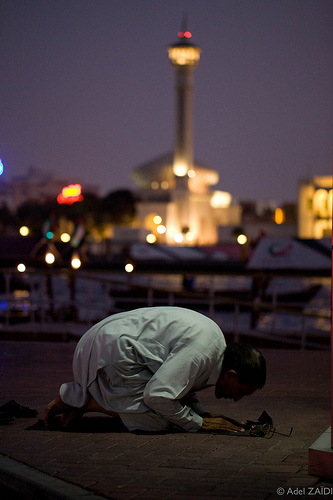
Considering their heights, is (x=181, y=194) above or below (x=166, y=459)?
above

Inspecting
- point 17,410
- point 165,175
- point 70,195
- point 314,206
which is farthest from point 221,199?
point 17,410

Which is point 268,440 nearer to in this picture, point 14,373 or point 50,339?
point 14,373

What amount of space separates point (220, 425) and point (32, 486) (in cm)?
162

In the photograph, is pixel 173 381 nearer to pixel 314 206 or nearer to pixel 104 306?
pixel 104 306

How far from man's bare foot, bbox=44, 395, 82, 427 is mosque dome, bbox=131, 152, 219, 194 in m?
113

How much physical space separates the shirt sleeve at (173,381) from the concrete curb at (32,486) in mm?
920

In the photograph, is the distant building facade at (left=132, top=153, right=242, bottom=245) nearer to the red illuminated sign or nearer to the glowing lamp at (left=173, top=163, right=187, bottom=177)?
the glowing lamp at (left=173, top=163, right=187, bottom=177)

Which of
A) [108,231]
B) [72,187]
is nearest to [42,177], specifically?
[108,231]

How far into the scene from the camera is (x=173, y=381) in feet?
16.0

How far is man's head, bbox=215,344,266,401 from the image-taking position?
5031 mm

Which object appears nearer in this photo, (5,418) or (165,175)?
(5,418)

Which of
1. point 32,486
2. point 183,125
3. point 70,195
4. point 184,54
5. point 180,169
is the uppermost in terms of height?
point 184,54

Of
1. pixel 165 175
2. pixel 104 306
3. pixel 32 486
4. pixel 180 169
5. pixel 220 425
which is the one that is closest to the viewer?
pixel 32 486

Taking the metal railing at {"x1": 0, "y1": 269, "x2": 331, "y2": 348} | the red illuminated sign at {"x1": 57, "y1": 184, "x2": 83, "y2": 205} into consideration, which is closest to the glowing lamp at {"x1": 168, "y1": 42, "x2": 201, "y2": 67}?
the metal railing at {"x1": 0, "y1": 269, "x2": 331, "y2": 348}
